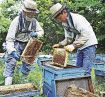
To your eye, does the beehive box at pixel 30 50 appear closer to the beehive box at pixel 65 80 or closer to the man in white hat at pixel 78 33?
the man in white hat at pixel 78 33

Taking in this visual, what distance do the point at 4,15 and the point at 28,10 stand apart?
37.7ft

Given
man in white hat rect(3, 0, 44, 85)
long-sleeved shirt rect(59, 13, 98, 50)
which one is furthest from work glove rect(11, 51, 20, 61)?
long-sleeved shirt rect(59, 13, 98, 50)

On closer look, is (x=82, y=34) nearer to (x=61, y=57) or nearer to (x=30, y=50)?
(x=61, y=57)

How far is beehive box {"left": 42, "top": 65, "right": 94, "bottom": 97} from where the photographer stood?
15.2ft

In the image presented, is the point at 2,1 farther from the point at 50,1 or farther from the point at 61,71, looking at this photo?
the point at 61,71

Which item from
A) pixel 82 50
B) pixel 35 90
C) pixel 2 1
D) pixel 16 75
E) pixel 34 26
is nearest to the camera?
pixel 35 90

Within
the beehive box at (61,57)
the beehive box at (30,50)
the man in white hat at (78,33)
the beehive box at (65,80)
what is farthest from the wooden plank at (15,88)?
the beehive box at (30,50)

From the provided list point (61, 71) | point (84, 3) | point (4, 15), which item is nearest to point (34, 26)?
point (61, 71)

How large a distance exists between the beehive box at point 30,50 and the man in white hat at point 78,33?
579mm

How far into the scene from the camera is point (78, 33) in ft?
17.4

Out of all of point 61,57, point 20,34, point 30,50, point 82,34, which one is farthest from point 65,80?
point 20,34

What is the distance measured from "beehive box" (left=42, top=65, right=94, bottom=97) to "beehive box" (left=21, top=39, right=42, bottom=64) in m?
0.69

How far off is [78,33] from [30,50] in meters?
0.91

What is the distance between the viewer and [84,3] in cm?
1447
